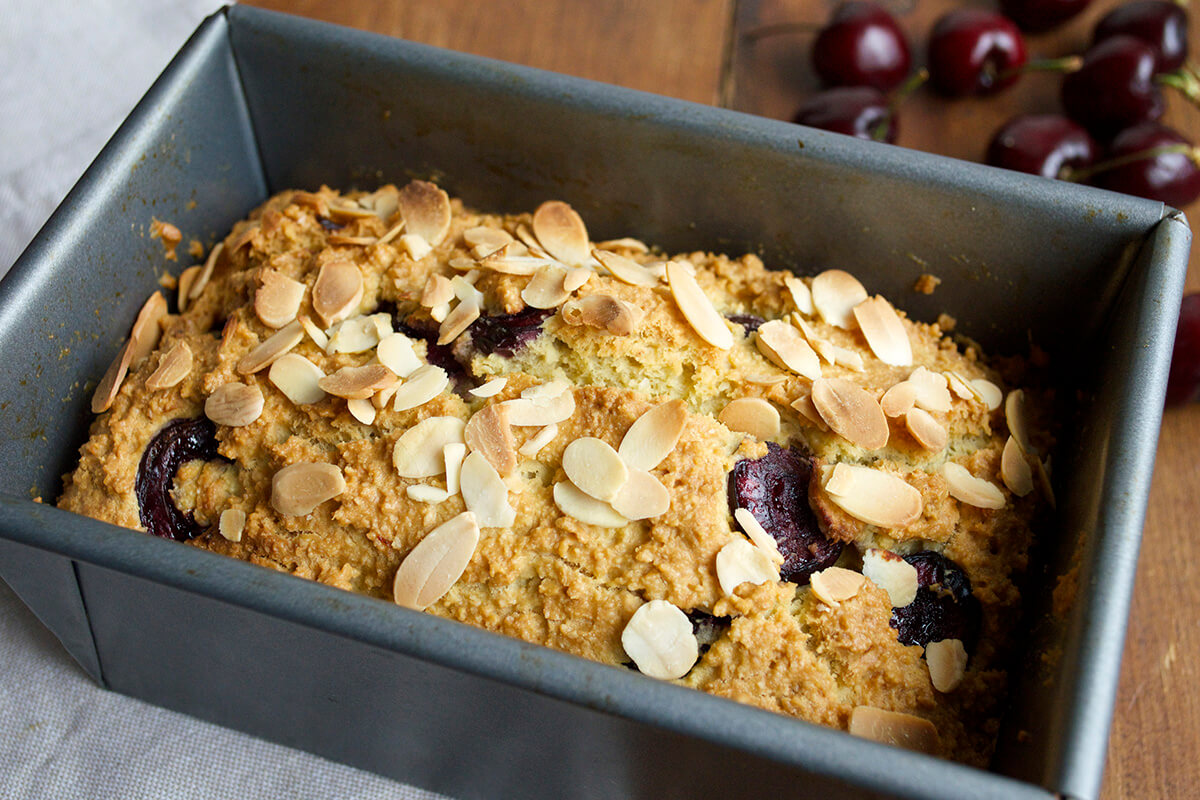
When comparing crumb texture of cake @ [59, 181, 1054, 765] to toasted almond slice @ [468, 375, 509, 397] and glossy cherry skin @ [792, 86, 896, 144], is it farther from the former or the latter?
glossy cherry skin @ [792, 86, 896, 144]

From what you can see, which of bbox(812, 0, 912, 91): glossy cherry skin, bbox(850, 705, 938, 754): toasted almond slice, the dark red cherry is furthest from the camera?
bbox(812, 0, 912, 91): glossy cherry skin

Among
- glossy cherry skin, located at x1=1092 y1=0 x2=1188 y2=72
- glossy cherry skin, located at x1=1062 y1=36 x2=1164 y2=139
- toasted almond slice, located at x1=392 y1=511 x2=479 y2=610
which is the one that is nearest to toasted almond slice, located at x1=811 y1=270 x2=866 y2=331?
toasted almond slice, located at x1=392 y1=511 x2=479 y2=610

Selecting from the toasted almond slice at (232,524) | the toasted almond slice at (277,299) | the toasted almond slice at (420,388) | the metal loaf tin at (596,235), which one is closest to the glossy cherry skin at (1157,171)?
the metal loaf tin at (596,235)

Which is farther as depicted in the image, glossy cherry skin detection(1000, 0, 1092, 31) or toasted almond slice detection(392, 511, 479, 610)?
glossy cherry skin detection(1000, 0, 1092, 31)

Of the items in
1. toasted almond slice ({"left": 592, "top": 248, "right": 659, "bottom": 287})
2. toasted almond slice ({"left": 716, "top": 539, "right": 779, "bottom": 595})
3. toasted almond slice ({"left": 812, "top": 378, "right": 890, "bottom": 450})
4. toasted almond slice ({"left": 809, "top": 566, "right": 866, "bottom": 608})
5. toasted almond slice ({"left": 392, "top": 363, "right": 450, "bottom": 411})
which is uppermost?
toasted almond slice ({"left": 592, "top": 248, "right": 659, "bottom": 287})

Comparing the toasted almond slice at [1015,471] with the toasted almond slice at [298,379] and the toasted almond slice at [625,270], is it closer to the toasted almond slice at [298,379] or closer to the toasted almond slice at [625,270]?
the toasted almond slice at [625,270]

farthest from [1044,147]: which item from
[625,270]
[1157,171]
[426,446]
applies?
[426,446]
